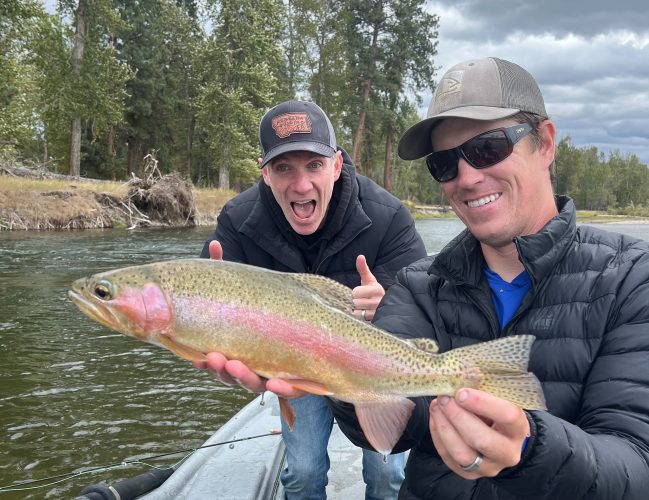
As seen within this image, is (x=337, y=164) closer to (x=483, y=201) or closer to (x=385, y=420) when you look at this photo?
(x=483, y=201)

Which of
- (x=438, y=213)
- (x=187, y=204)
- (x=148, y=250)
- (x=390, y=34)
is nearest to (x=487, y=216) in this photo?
(x=148, y=250)

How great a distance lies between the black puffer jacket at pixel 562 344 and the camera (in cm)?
177

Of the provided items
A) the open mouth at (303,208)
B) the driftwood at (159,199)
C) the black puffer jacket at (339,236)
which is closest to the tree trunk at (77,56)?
the driftwood at (159,199)

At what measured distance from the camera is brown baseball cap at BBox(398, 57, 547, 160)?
2.46 meters

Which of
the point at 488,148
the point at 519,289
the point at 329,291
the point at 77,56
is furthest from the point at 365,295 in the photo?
the point at 77,56

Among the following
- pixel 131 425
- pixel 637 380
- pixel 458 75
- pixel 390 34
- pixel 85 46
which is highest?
pixel 390 34

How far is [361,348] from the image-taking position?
235 centimetres

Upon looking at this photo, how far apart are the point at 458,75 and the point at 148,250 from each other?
1727cm

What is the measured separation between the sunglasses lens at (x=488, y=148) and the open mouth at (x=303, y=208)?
1.38m

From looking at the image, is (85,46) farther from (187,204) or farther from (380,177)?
(380,177)

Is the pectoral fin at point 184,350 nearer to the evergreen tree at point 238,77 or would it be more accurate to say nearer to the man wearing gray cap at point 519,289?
the man wearing gray cap at point 519,289

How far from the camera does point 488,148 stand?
2.48 m

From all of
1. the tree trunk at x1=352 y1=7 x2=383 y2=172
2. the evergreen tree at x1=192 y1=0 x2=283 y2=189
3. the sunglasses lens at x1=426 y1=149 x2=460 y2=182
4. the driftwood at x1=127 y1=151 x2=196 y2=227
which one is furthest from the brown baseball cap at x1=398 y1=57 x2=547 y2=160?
the tree trunk at x1=352 y1=7 x2=383 y2=172

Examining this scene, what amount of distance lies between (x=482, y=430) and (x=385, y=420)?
28.3 inches
